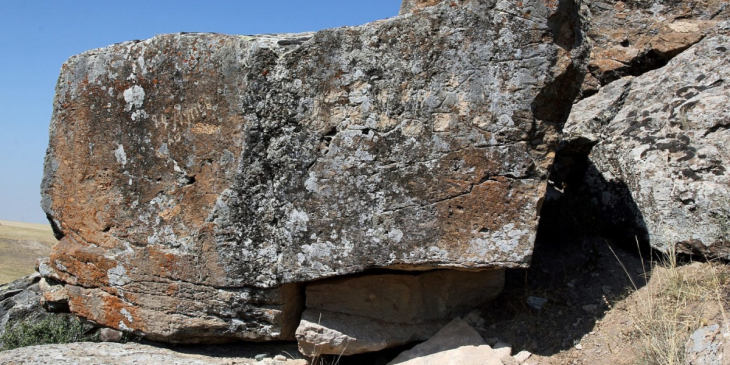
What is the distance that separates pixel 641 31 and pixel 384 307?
12.0 ft

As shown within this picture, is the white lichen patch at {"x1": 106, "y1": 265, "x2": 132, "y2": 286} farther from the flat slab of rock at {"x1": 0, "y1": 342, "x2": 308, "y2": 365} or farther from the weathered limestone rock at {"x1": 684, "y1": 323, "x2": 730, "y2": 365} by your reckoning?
the weathered limestone rock at {"x1": 684, "y1": 323, "x2": 730, "y2": 365}

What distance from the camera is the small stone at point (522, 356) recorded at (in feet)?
12.8

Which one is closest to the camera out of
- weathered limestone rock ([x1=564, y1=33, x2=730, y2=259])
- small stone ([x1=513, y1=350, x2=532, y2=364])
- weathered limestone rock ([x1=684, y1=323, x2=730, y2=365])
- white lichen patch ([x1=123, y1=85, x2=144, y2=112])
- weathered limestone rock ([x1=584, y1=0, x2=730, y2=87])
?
weathered limestone rock ([x1=684, y1=323, x2=730, y2=365])

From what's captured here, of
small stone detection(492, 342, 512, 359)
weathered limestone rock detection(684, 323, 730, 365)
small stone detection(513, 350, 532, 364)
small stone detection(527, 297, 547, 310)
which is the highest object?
small stone detection(527, 297, 547, 310)

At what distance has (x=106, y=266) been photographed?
468 centimetres

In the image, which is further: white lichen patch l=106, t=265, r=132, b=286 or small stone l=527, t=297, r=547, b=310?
white lichen patch l=106, t=265, r=132, b=286

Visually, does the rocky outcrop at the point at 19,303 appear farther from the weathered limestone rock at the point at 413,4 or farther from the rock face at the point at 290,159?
the weathered limestone rock at the point at 413,4

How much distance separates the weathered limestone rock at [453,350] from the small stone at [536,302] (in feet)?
1.76

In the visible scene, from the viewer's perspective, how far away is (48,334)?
203 inches

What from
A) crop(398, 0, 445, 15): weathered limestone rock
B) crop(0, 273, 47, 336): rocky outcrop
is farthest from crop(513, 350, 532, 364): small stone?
crop(0, 273, 47, 336): rocky outcrop

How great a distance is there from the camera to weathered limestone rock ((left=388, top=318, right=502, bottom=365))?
3.92 metres

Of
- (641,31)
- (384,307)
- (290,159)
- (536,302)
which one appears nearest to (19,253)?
(290,159)

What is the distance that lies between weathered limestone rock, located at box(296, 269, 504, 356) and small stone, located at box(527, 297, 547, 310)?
24cm

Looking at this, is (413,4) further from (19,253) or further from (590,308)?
(19,253)
